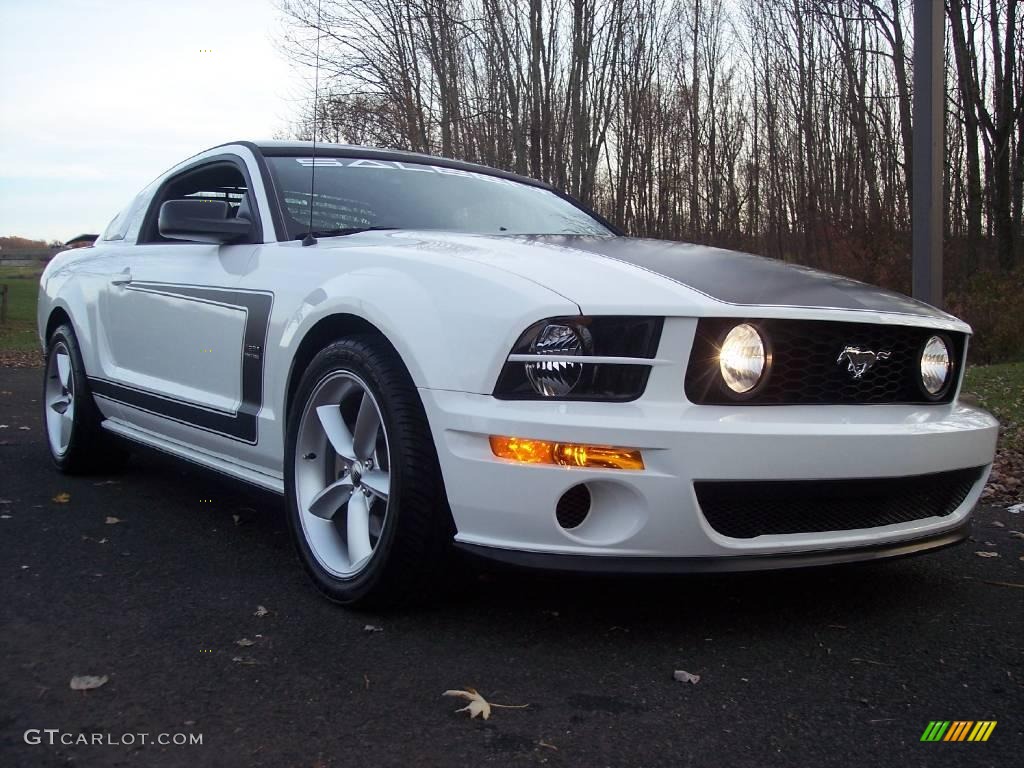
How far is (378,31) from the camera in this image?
19797 mm

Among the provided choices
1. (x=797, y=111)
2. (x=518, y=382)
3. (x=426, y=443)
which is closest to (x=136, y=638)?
(x=426, y=443)

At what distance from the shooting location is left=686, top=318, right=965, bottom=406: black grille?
2391 mm

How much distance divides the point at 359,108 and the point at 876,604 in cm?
1706

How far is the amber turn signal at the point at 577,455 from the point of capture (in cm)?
231

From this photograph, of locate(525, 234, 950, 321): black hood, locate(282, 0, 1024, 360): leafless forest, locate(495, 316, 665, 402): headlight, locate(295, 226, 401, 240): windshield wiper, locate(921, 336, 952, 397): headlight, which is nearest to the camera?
locate(495, 316, 665, 402): headlight

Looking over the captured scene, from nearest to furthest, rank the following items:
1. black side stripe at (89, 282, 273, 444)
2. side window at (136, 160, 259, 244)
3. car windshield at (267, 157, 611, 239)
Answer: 1. black side stripe at (89, 282, 273, 444)
2. car windshield at (267, 157, 611, 239)
3. side window at (136, 160, 259, 244)

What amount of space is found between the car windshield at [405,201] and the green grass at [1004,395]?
3.26 meters

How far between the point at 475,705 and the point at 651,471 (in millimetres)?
669

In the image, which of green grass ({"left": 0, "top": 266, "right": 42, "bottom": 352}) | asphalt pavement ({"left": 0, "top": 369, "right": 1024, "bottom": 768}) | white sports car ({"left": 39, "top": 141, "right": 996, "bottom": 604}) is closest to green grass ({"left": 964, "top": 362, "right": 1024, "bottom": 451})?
asphalt pavement ({"left": 0, "top": 369, "right": 1024, "bottom": 768})

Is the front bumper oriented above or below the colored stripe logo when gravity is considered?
above

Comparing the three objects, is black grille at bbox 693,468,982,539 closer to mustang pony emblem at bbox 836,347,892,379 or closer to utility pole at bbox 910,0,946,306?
mustang pony emblem at bbox 836,347,892,379

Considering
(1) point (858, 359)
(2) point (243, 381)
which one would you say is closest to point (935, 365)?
(1) point (858, 359)

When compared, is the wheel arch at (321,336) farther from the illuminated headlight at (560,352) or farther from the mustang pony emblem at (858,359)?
the mustang pony emblem at (858,359)

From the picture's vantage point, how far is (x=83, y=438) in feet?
15.9
